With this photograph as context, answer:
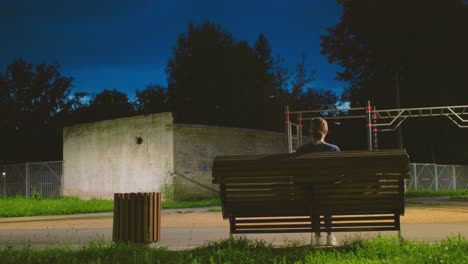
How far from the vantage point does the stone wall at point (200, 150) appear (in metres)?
22.4

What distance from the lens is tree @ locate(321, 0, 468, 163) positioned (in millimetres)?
32688

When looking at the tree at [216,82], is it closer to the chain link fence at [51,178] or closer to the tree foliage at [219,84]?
the tree foliage at [219,84]

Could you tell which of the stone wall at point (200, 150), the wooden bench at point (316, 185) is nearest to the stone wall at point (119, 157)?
the stone wall at point (200, 150)

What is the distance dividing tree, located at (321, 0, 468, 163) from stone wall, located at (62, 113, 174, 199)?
694 inches

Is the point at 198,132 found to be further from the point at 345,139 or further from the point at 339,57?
the point at 345,139

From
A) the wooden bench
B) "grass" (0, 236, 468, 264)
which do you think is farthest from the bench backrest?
"grass" (0, 236, 468, 264)

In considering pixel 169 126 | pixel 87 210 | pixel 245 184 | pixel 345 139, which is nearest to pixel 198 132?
pixel 169 126

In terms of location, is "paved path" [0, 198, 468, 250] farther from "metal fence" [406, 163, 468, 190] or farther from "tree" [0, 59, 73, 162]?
"tree" [0, 59, 73, 162]

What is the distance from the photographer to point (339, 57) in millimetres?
38500

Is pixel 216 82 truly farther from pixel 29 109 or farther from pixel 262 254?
pixel 262 254

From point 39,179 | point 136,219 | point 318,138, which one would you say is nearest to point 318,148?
point 318,138

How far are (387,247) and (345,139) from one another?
38150 millimetres

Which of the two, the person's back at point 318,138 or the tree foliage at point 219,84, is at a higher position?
the tree foliage at point 219,84

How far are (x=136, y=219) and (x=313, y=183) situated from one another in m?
2.30
